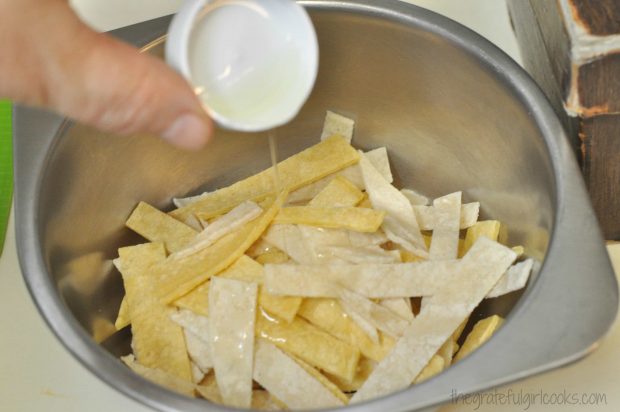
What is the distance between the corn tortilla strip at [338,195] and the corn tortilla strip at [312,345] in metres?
0.25

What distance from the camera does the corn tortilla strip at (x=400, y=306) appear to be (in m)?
1.28

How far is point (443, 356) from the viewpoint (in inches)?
48.6

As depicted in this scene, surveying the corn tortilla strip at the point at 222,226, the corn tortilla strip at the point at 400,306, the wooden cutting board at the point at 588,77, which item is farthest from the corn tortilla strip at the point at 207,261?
the wooden cutting board at the point at 588,77

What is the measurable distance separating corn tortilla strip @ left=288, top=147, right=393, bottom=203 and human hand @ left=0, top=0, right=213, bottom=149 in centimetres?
55

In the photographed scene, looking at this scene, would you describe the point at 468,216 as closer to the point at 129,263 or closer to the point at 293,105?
the point at 293,105

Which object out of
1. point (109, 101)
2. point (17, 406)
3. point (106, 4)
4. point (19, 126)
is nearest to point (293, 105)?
point (109, 101)

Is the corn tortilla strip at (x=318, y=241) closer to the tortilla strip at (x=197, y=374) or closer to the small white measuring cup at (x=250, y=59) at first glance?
the tortilla strip at (x=197, y=374)

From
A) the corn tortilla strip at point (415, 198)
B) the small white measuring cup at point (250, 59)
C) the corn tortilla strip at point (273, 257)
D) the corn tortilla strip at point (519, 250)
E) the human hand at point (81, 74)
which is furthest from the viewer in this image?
the corn tortilla strip at point (415, 198)

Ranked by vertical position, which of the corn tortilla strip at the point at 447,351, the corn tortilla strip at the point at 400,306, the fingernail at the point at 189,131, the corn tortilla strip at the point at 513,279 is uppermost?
the fingernail at the point at 189,131

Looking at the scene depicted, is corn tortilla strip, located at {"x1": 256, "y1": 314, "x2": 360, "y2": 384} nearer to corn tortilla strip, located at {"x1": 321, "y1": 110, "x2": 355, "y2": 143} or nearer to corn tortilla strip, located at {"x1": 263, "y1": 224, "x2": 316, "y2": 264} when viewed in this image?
corn tortilla strip, located at {"x1": 263, "y1": 224, "x2": 316, "y2": 264}

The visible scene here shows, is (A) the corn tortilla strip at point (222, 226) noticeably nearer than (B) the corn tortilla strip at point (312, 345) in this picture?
No

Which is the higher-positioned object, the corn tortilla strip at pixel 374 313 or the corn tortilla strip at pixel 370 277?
the corn tortilla strip at pixel 370 277

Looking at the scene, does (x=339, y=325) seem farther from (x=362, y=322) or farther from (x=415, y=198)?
(x=415, y=198)

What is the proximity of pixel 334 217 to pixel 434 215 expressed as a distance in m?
0.20
